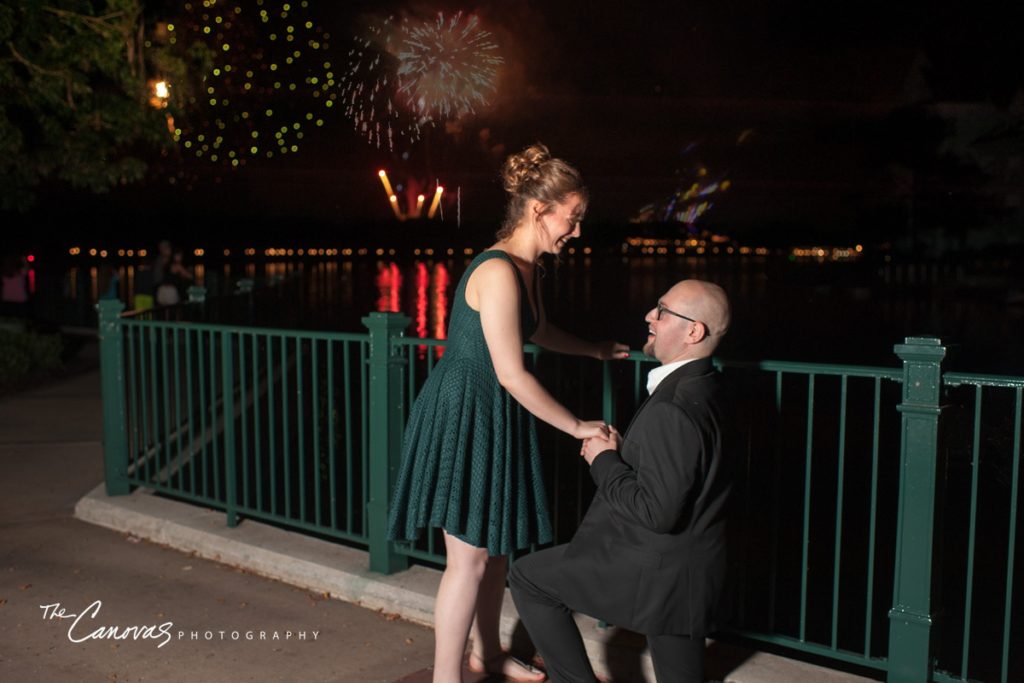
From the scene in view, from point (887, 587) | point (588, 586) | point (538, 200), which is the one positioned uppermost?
point (538, 200)

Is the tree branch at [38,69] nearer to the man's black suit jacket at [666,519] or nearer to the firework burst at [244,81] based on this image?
the firework burst at [244,81]

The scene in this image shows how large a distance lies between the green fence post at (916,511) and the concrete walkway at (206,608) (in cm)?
32

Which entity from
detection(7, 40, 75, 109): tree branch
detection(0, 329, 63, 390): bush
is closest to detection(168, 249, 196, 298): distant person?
detection(0, 329, 63, 390): bush

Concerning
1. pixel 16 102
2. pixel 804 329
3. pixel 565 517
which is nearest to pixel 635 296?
pixel 804 329

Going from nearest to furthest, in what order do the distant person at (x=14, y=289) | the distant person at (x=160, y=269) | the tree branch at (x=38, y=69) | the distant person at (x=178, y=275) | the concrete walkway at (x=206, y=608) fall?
the concrete walkway at (x=206, y=608) → the tree branch at (x=38, y=69) → the distant person at (x=160, y=269) → the distant person at (x=178, y=275) → the distant person at (x=14, y=289)

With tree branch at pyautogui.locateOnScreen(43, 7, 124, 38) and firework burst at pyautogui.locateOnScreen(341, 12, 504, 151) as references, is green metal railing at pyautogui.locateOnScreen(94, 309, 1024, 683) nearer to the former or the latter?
firework burst at pyautogui.locateOnScreen(341, 12, 504, 151)

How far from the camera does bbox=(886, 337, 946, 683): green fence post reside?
3.31 m

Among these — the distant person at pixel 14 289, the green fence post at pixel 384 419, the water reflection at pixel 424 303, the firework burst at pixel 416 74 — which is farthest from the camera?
the water reflection at pixel 424 303

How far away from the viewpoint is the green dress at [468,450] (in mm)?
3268

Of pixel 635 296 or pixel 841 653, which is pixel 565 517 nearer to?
pixel 841 653

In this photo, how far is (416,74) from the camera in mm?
11227

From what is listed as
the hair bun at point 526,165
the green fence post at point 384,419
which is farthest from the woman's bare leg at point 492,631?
the hair bun at point 526,165

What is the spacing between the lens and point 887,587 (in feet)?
19.2

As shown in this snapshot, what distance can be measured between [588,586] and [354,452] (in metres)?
6.54
